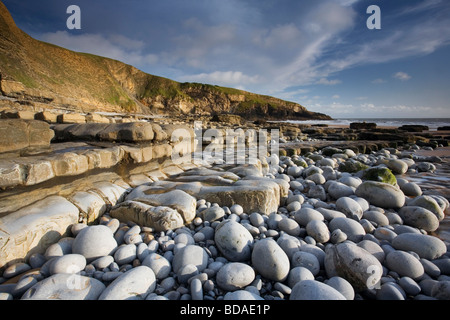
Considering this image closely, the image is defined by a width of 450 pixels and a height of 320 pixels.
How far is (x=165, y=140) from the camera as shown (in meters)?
4.83

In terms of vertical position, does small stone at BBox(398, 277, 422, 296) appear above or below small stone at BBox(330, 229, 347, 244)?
below

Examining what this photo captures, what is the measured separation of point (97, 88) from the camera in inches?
1864

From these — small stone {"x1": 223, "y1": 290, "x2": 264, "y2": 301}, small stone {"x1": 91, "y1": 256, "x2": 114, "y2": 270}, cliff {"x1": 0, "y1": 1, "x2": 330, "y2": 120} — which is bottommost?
small stone {"x1": 223, "y1": 290, "x2": 264, "y2": 301}

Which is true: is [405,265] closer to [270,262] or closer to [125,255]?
[270,262]

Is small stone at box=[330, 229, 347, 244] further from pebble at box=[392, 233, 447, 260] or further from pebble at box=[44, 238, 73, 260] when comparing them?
pebble at box=[44, 238, 73, 260]

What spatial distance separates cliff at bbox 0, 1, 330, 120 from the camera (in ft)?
89.5

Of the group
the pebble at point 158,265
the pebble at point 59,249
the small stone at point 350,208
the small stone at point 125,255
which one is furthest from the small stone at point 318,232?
the pebble at point 59,249

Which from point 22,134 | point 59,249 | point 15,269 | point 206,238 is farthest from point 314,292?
point 22,134

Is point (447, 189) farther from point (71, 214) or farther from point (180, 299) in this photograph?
point (71, 214)

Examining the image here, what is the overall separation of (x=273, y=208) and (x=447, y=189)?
15.5 feet

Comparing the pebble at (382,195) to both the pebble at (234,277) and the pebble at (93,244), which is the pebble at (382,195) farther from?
the pebble at (93,244)

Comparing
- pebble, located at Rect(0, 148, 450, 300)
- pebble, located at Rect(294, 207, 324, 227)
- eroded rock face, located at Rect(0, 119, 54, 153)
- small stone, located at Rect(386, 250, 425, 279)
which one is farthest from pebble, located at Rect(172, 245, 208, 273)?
eroded rock face, located at Rect(0, 119, 54, 153)

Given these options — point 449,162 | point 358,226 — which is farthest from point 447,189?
point 449,162

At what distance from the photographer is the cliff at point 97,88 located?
27.3 meters
